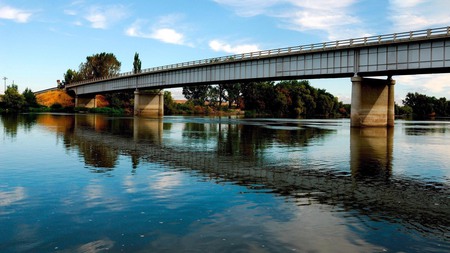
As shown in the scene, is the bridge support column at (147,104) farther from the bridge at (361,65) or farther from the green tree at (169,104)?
the green tree at (169,104)

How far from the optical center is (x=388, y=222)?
1042 cm

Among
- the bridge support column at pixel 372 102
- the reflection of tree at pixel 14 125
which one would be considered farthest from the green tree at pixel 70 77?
the bridge support column at pixel 372 102

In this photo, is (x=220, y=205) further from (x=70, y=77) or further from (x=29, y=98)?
(x=70, y=77)

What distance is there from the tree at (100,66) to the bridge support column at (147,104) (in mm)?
82050

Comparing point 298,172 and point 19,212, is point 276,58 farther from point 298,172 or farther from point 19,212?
point 19,212

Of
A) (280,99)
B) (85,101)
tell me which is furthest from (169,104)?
(280,99)

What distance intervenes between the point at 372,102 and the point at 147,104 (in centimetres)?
7392

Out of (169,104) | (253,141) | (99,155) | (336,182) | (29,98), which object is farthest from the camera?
(169,104)

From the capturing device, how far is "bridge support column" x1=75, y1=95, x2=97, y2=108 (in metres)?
159

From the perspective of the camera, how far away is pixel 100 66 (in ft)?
638

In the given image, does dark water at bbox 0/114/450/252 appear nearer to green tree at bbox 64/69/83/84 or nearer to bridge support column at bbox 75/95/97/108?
bridge support column at bbox 75/95/97/108

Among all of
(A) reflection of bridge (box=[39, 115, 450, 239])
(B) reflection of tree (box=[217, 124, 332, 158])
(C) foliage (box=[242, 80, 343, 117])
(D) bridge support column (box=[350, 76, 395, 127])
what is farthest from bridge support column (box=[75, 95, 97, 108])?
(A) reflection of bridge (box=[39, 115, 450, 239])

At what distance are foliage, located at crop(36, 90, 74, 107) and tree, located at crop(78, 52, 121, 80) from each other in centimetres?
2440

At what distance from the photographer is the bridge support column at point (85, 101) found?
159 m
